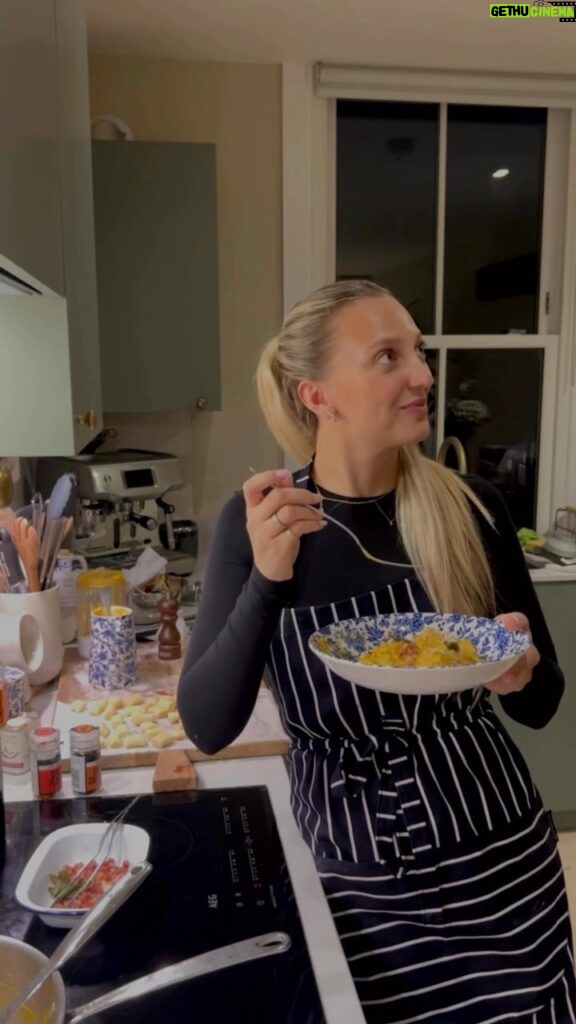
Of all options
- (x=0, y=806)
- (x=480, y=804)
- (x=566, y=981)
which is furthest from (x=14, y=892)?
(x=566, y=981)

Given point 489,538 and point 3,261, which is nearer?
point 3,261

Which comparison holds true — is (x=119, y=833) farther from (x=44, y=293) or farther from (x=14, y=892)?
(x=44, y=293)

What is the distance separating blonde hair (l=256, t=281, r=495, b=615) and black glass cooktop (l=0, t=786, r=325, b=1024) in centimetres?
41

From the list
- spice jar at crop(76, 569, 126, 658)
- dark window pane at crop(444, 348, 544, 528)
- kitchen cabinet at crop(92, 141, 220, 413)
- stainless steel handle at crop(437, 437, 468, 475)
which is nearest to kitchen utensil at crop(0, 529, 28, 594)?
spice jar at crop(76, 569, 126, 658)

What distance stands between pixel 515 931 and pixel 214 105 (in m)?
2.51

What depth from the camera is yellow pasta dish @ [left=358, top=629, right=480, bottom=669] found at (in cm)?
100

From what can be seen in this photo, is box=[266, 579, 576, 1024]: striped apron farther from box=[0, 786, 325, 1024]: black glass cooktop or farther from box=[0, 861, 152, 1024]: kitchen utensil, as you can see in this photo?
box=[0, 861, 152, 1024]: kitchen utensil

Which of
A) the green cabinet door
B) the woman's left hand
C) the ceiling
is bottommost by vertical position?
the woman's left hand

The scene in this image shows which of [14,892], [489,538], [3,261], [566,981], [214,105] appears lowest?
[566,981]

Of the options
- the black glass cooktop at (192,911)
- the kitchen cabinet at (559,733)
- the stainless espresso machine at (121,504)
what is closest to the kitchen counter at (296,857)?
the black glass cooktop at (192,911)

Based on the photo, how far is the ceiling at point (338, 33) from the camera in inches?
86.9

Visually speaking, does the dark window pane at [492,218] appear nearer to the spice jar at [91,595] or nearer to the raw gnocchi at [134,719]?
the spice jar at [91,595]

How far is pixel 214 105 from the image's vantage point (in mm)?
2666

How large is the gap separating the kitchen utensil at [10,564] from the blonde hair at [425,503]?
2.25ft
